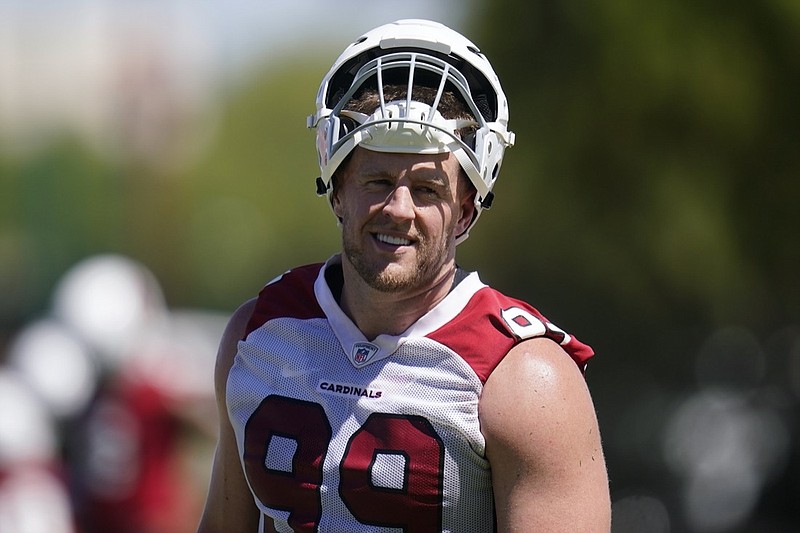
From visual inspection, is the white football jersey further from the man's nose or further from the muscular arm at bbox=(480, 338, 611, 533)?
the man's nose

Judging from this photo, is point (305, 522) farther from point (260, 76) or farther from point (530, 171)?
point (260, 76)

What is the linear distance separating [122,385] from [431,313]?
5.38m

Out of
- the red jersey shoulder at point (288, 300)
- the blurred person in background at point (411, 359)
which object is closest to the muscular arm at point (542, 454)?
the blurred person in background at point (411, 359)

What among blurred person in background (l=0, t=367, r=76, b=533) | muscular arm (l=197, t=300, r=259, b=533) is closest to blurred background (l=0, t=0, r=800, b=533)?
blurred person in background (l=0, t=367, r=76, b=533)

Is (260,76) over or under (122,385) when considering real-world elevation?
over

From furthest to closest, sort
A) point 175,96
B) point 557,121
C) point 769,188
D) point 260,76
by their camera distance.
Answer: point 260,76 → point 175,96 → point 557,121 → point 769,188

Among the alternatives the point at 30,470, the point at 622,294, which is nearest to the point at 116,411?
the point at 30,470

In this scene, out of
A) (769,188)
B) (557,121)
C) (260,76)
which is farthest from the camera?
(260,76)

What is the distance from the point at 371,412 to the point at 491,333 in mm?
359

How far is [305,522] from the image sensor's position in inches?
121

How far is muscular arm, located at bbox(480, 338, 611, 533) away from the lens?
2.85 m

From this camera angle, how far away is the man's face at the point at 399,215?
3025mm

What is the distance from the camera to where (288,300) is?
336 cm

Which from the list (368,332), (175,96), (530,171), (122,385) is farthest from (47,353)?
(175,96)
